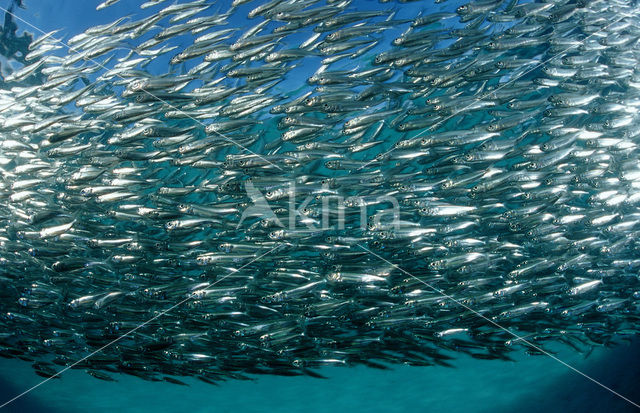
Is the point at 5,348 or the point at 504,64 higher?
the point at 504,64

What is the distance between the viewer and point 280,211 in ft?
20.1

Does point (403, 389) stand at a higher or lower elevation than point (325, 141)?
lower

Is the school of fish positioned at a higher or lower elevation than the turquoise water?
higher

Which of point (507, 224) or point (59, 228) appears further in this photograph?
point (507, 224)

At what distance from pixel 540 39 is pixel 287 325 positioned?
6.11 meters

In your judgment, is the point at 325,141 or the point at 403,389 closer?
the point at 325,141

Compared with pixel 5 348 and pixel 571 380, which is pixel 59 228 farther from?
pixel 571 380

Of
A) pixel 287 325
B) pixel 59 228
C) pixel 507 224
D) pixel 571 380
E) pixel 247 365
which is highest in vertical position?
pixel 59 228

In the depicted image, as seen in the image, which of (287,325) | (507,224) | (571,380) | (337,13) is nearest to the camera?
(337,13)

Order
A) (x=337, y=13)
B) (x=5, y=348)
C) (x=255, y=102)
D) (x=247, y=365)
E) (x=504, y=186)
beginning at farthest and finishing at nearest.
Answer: (x=5, y=348) → (x=247, y=365) → (x=504, y=186) → (x=255, y=102) → (x=337, y=13)

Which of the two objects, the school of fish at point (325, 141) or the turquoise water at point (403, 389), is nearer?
the school of fish at point (325, 141)

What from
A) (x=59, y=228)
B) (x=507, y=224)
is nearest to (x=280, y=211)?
(x=59, y=228)

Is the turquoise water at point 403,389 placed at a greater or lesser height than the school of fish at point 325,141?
lesser

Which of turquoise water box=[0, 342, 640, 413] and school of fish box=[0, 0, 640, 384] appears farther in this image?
turquoise water box=[0, 342, 640, 413]
